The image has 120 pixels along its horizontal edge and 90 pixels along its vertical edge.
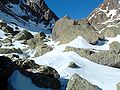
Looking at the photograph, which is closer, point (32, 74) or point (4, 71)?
point (4, 71)

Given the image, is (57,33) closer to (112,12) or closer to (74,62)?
(74,62)

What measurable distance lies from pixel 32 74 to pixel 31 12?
11231cm

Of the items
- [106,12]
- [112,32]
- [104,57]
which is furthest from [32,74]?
[106,12]

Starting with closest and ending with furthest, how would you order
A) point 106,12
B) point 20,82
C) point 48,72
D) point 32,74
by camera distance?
point 20,82
point 32,74
point 48,72
point 106,12

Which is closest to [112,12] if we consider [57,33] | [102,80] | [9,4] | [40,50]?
[9,4]

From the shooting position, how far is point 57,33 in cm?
4662

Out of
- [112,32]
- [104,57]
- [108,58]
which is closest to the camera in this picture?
[108,58]

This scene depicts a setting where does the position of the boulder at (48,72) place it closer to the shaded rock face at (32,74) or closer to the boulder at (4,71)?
the shaded rock face at (32,74)

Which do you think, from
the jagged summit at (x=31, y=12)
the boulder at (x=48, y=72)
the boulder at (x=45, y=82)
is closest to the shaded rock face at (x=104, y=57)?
the boulder at (x=48, y=72)

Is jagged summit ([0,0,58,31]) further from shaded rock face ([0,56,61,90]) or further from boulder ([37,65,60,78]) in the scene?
boulder ([37,65,60,78])

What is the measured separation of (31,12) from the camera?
132 m

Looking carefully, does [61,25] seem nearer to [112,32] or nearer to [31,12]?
[112,32]

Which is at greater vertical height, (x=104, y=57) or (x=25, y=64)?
(x=104, y=57)

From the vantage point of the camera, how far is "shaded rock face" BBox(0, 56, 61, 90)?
778 inches
